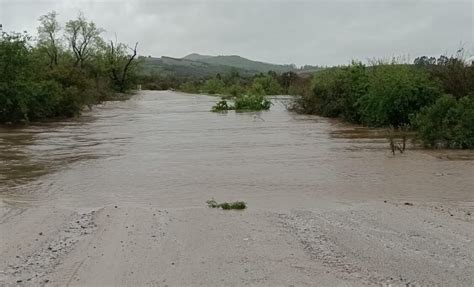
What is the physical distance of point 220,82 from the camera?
7969cm

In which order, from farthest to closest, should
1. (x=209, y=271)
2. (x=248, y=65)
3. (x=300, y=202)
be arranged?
(x=248, y=65), (x=300, y=202), (x=209, y=271)

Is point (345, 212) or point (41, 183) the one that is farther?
point (41, 183)

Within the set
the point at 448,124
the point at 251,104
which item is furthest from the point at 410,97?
the point at 251,104

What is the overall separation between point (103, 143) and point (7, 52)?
33.0 ft

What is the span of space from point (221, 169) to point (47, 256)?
7632 millimetres

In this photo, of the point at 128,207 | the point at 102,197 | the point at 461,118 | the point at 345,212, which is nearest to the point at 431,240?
the point at 345,212

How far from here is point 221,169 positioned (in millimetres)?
14047

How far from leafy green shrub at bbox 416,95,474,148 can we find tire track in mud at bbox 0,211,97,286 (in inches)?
482

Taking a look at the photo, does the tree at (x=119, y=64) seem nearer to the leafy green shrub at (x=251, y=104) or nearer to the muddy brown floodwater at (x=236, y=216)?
the leafy green shrub at (x=251, y=104)

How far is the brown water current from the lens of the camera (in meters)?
10.7

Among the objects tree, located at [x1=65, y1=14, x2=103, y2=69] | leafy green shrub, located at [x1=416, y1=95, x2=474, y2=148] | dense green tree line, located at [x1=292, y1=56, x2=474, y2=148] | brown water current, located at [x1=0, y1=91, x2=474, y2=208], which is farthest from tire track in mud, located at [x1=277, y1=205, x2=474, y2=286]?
tree, located at [x1=65, y1=14, x2=103, y2=69]

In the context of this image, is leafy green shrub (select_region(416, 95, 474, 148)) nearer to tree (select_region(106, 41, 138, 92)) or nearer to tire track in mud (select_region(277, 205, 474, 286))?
tire track in mud (select_region(277, 205, 474, 286))

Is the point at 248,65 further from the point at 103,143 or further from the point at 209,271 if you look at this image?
the point at 209,271

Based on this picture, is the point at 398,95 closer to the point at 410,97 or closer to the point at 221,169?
the point at 410,97
